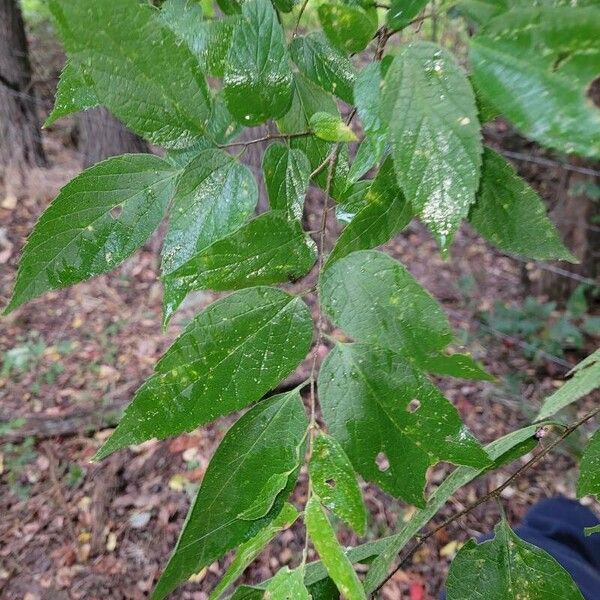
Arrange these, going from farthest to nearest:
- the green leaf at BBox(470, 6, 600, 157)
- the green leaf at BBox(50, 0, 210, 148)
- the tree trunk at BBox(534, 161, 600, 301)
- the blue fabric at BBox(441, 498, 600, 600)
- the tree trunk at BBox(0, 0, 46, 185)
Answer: the tree trunk at BBox(0, 0, 46, 185) < the tree trunk at BBox(534, 161, 600, 301) < the blue fabric at BBox(441, 498, 600, 600) < the green leaf at BBox(50, 0, 210, 148) < the green leaf at BBox(470, 6, 600, 157)

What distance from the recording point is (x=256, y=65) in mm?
532

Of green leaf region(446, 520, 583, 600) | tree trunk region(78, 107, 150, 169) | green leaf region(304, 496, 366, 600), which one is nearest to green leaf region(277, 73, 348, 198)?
green leaf region(304, 496, 366, 600)

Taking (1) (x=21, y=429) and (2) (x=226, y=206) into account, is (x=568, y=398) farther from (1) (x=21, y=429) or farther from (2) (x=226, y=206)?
(1) (x=21, y=429)

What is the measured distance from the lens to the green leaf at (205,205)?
0.54 m

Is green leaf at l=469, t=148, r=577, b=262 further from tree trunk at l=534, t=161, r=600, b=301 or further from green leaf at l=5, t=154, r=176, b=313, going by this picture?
tree trunk at l=534, t=161, r=600, b=301

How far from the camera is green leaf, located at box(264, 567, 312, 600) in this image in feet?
1.59

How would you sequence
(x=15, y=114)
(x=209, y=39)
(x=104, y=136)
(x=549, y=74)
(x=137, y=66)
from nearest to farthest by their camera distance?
1. (x=549, y=74)
2. (x=137, y=66)
3. (x=209, y=39)
4. (x=104, y=136)
5. (x=15, y=114)

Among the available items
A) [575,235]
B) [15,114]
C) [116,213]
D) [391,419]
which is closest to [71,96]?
[116,213]

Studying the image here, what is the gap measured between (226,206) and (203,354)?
0.15 m

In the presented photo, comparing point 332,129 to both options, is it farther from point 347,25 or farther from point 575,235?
point 575,235

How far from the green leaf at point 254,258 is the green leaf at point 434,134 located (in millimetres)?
140

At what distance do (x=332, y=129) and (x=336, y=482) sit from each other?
329mm

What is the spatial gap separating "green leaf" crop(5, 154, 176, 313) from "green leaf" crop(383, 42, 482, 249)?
26 cm

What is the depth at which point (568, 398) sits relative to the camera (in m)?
0.66
